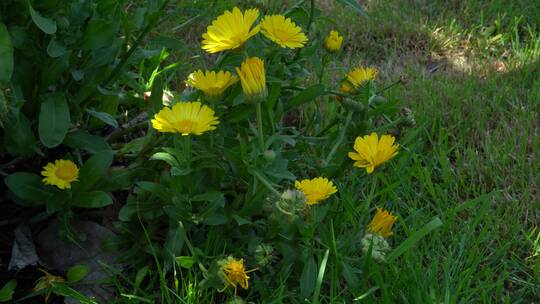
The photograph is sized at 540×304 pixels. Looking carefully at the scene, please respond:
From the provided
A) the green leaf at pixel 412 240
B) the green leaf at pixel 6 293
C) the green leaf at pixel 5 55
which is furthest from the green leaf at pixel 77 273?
the green leaf at pixel 412 240

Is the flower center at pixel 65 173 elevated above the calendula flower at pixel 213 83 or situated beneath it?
Result: situated beneath

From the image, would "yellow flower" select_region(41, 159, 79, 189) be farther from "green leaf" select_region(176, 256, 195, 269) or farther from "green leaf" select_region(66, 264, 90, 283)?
"green leaf" select_region(176, 256, 195, 269)

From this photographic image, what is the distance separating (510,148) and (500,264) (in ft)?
1.84

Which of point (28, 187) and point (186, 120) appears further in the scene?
point (28, 187)

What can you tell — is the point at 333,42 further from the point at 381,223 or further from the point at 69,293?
the point at 69,293

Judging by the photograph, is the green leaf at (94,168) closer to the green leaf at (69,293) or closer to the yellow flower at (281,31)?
the green leaf at (69,293)

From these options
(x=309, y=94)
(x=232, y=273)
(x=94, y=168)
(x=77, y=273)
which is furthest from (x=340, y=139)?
(x=77, y=273)

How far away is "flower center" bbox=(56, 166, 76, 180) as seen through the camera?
1.65 metres

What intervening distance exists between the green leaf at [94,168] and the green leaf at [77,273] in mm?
187

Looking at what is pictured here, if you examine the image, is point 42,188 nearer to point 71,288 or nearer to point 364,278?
point 71,288

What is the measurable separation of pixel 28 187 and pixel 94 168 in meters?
0.16

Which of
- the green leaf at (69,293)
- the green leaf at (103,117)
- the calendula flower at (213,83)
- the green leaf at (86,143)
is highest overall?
the calendula flower at (213,83)

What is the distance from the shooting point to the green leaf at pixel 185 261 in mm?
1598

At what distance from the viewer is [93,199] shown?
5.51ft
